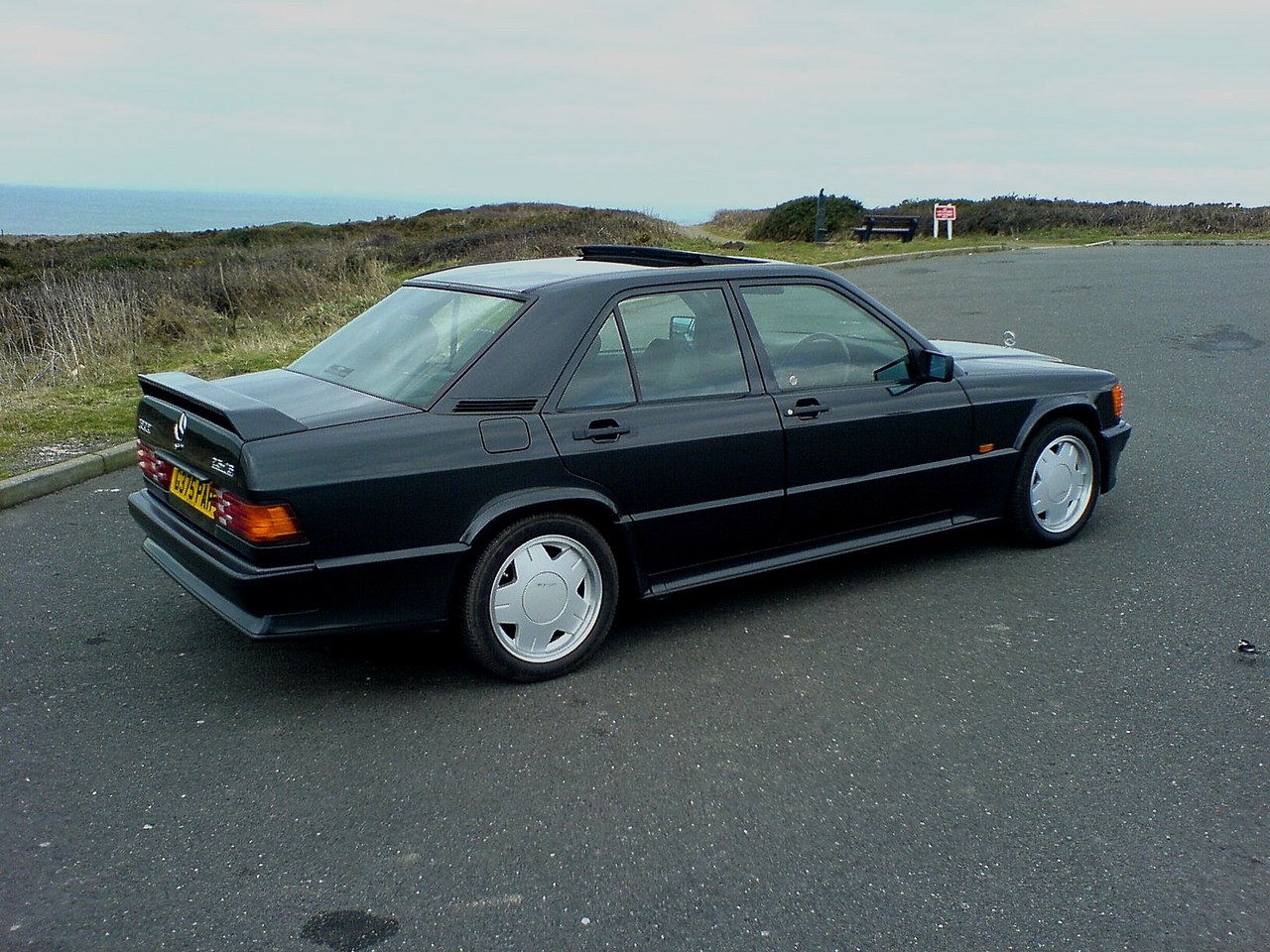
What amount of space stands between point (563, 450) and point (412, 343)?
3.01 feet

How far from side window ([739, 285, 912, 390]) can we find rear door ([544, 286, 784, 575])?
0.54 feet

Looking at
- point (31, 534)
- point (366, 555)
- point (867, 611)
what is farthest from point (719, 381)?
point (31, 534)

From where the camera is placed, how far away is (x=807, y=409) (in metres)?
5.08

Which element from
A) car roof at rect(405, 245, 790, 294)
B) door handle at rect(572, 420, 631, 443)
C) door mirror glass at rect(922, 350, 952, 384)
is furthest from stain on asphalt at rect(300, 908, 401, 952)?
door mirror glass at rect(922, 350, 952, 384)

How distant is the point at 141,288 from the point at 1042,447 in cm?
1832

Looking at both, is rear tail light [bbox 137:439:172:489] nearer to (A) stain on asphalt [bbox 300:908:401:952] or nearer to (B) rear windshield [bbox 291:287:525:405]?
(B) rear windshield [bbox 291:287:525:405]

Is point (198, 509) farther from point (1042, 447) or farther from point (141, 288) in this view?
point (141, 288)

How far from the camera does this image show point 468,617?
4.32 meters

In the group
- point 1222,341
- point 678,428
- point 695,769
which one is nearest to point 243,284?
point 1222,341

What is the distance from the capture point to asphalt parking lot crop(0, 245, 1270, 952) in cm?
304

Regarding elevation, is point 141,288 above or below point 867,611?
above

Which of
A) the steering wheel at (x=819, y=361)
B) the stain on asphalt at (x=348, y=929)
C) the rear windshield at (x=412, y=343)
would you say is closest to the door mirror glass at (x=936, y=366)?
the steering wheel at (x=819, y=361)

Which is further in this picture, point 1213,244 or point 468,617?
point 1213,244

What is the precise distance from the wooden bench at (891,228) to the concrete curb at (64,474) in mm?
27188
